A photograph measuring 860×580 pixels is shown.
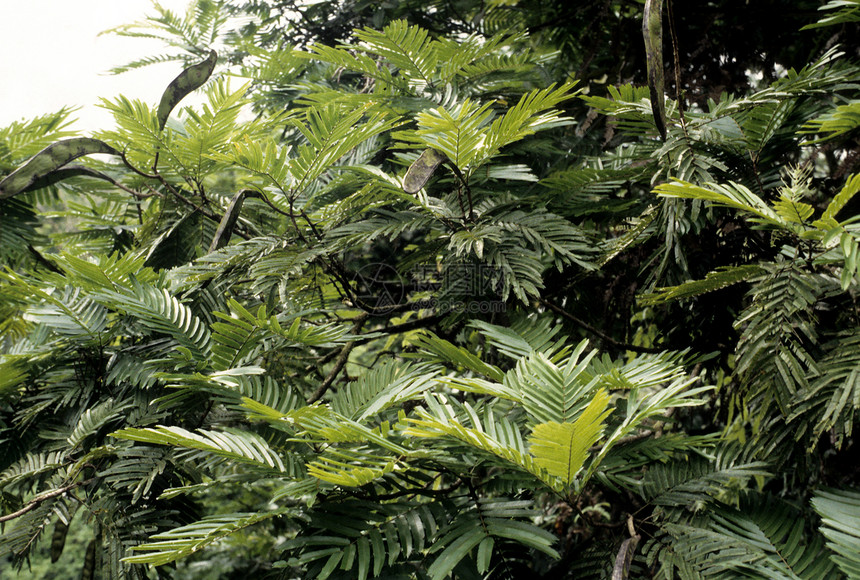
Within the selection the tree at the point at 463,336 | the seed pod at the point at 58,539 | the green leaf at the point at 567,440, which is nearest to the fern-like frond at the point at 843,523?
the tree at the point at 463,336

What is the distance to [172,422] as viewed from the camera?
2.56ft

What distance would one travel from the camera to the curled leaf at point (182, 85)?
918mm

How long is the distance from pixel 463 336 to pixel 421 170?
63 cm

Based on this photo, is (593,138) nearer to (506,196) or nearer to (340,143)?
(506,196)

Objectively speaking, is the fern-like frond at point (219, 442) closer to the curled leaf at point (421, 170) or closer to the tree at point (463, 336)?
the tree at point (463, 336)

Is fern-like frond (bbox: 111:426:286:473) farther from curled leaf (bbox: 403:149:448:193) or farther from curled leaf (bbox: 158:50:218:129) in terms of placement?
curled leaf (bbox: 158:50:218:129)

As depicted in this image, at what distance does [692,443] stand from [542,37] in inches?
53.1

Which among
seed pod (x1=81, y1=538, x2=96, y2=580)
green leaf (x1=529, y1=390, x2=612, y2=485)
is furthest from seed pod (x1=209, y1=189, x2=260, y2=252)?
green leaf (x1=529, y1=390, x2=612, y2=485)

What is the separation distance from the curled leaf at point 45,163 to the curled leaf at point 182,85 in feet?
0.40

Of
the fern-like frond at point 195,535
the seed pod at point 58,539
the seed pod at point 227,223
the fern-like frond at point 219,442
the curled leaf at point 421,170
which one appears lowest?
the seed pod at point 58,539

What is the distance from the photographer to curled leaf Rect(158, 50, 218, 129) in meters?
0.92

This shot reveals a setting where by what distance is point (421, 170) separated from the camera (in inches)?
26.6

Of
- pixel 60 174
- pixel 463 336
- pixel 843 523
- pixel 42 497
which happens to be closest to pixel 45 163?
pixel 60 174

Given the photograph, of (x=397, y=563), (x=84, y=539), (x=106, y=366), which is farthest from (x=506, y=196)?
(x=84, y=539)
